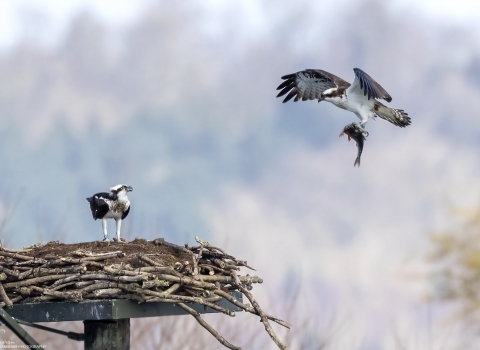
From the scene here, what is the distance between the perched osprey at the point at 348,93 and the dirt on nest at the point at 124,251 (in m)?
1.43

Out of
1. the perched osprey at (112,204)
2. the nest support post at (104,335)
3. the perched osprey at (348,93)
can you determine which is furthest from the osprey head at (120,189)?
the perched osprey at (348,93)

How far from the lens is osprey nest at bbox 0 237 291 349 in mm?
3408

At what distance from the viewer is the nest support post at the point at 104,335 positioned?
3727 millimetres

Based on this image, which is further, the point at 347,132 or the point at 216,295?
the point at 347,132

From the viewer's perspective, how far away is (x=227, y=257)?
3.96 metres

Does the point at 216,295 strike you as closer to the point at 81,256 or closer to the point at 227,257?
A: the point at 227,257

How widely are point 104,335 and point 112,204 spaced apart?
95cm

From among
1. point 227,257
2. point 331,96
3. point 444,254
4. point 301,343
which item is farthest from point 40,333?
point 444,254

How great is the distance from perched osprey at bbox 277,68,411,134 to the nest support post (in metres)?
1.94

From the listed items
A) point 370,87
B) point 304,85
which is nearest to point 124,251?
point 370,87

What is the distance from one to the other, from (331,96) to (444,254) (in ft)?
11.1

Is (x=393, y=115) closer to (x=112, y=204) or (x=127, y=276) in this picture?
(x=112, y=204)

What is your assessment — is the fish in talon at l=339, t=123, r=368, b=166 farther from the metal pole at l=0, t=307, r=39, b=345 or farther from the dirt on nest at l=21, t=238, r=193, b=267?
the metal pole at l=0, t=307, r=39, b=345

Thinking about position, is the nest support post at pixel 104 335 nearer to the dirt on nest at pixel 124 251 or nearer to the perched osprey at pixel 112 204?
the dirt on nest at pixel 124 251
